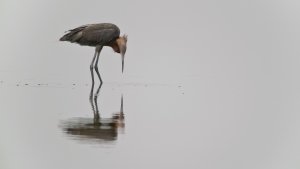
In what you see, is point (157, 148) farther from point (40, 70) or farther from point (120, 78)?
point (40, 70)

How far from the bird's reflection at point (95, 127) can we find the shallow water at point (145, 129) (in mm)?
11

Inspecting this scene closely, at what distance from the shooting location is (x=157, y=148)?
8758mm

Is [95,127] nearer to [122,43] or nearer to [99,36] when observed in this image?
[122,43]

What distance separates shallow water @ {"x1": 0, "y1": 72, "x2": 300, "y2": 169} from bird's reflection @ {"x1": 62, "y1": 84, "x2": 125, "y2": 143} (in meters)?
0.01

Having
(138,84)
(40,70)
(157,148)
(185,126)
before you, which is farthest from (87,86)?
(157,148)

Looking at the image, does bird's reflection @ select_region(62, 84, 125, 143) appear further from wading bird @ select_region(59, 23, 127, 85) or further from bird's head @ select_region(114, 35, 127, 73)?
wading bird @ select_region(59, 23, 127, 85)

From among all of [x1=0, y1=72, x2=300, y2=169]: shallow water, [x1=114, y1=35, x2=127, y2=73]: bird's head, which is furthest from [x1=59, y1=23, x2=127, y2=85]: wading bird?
[x1=0, y1=72, x2=300, y2=169]: shallow water

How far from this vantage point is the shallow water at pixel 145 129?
8125 mm

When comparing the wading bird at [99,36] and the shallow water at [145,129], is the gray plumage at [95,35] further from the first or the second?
the shallow water at [145,129]

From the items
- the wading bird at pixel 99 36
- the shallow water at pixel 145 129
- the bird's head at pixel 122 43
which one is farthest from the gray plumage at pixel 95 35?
the shallow water at pixel 145 129

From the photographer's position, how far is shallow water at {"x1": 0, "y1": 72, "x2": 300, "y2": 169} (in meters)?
8.12

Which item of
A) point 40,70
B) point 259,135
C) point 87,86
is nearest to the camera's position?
point 259,135

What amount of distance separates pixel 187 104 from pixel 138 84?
162 inches

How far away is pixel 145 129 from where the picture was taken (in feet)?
33.1
